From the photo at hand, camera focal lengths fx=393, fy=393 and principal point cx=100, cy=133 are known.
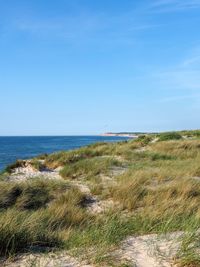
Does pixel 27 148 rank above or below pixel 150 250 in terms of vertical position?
below

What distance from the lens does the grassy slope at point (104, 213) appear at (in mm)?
4844

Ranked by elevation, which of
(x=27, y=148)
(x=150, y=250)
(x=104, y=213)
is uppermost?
(x=150, y=250)

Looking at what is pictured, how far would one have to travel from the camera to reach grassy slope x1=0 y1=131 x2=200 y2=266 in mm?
4844

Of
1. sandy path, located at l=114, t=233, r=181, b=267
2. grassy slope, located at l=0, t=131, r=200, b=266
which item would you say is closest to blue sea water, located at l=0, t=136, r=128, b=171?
grassy slope, located at l=0, t=131, r=200, b=266

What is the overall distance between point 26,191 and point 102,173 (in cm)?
416

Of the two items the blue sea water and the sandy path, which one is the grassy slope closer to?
the sandy path

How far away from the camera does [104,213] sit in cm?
732

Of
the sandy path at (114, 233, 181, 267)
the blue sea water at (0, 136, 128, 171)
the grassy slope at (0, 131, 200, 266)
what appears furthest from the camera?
the blue sea water at (0, 136, 128, 171)

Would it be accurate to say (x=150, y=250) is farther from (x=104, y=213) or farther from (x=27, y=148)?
(x=27, y=148)

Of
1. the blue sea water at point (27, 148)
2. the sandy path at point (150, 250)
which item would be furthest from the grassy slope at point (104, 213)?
the blue sea water at point (27, 148)

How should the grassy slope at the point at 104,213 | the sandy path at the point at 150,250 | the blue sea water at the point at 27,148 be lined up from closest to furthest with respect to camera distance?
the sandy path at the point at 150,250, the grassy slope at the point at 104,213, the blue sea water at the point at 27,148

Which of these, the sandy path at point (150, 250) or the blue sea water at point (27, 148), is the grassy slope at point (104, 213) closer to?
the sandy path at point (150, 250)

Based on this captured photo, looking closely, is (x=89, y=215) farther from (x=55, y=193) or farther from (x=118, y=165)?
(x=118, y=165)

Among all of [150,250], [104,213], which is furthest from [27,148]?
[150,250]
